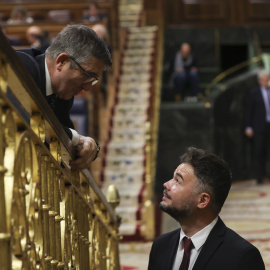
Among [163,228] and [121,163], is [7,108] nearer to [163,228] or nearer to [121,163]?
[163,228]

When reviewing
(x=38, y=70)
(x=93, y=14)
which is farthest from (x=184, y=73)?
(x=38, y=70)

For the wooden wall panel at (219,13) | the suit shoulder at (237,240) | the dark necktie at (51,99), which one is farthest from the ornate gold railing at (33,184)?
the wooden wall panel at (219,13)

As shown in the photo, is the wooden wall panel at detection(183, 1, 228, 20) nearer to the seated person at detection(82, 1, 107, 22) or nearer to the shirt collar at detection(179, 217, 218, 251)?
the seated person at detection(82, 1, 107, 22)

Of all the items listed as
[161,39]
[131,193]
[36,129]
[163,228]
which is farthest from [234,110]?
[36,129]

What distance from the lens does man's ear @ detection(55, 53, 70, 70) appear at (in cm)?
241

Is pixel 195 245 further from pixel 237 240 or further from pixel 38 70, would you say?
pixel 38 70

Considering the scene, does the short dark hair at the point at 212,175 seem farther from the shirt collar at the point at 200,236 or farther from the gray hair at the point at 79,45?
the gray hair at the point at 79,45

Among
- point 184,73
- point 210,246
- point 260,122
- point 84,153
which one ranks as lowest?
point 260,122

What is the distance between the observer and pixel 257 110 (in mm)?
10312

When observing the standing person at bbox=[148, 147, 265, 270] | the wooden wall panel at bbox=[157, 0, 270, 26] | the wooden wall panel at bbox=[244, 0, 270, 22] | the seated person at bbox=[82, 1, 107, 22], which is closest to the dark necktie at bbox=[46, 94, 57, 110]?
the standing person at bbox=[148, 147, 265, 270]

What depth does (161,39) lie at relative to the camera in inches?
504

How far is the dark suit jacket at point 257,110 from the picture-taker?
10297 mm

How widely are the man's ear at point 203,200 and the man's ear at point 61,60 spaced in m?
0.78

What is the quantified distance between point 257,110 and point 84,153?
801cm
